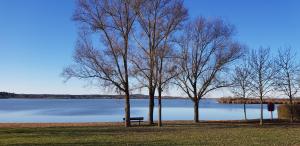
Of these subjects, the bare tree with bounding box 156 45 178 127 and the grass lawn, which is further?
the bare tree with bounding box 156 45 178 127

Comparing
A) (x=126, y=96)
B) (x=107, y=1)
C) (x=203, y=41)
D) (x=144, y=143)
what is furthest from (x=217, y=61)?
(x=144, y=143)

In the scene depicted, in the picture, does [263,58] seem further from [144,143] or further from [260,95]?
[144,143]

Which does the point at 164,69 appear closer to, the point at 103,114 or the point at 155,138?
the point at 155,138

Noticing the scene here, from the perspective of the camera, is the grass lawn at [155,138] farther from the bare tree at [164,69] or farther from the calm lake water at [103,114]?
the calm lake water at [103,114]

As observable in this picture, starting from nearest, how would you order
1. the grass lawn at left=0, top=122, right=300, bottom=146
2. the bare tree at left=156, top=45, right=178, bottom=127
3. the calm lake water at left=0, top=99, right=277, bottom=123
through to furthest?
1. the grass lawn at left=0, top=122, right=300, bottom=146
2. the bare tree at left=156, top=45, right=178, bottom=127
3. the calm lake water at left=0, top=99, right=277, bottom=123

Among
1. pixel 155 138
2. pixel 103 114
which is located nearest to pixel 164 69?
pixel 155 138

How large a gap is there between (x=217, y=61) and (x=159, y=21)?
24.9 ft

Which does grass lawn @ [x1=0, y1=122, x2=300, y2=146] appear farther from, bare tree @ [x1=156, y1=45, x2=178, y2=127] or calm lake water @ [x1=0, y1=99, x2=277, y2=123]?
calm lake water @ [x1=0, y1=99, x2=277, y2=123]

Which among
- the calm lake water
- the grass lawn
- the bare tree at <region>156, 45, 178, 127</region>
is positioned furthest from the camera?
the calm lake water

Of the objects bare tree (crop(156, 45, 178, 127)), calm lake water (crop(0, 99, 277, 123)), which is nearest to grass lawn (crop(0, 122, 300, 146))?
bare tree (crop(156, 45, 178, 127))

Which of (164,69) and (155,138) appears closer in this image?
(155,138)

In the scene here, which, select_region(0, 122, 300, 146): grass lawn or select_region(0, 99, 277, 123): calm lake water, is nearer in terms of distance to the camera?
select_region(0, 122, 300, 146): grass lawn

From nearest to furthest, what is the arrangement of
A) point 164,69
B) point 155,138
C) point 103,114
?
point 155,138
point 164,69
point 103,114

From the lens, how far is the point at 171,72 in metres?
30.7
